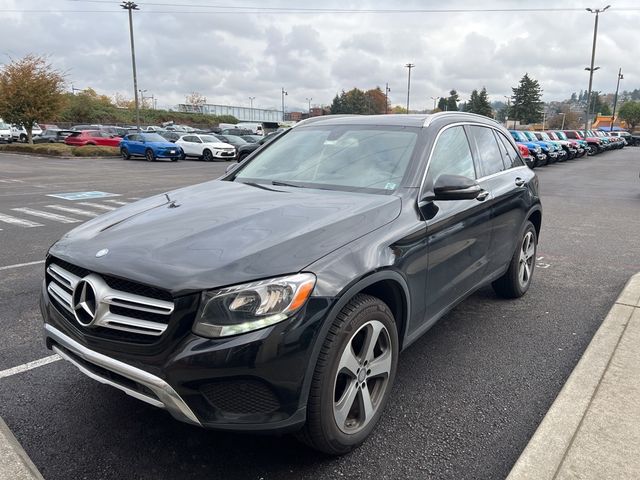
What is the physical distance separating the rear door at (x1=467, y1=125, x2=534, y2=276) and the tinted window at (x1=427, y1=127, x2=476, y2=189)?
6.8 inches

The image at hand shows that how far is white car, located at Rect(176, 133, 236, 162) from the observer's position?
29297mm

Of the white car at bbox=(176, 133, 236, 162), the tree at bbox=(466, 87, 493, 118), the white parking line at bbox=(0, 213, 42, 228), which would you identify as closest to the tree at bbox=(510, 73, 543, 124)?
the tree at bbox=(466, 87, 493, 118)

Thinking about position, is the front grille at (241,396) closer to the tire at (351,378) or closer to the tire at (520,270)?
the tire at (351,378)

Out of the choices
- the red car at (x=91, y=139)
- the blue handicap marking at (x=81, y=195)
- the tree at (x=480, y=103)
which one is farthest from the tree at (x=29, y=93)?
the tree at (x=480, y=103)

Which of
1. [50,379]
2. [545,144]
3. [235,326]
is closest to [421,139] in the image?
[235,326]

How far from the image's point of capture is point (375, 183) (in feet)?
10.9

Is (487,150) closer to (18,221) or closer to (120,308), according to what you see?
(120,308)

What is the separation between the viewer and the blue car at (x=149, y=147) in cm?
2784

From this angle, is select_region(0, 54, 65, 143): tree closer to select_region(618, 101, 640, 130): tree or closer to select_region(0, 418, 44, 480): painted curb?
select_region(0, 418, 44, 480): painted curb

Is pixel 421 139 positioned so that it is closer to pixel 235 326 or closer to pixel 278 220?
pixel 278 220

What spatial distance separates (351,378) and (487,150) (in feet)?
8.85

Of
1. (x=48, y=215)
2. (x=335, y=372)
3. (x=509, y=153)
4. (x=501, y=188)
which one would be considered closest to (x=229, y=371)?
(x=335, y=372)

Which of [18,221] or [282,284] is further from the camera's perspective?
[18,221]

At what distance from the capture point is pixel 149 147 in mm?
28047
